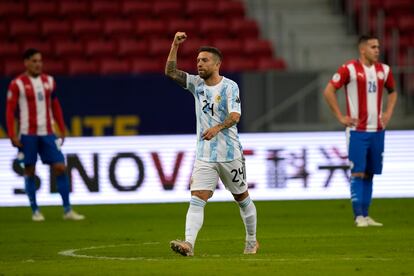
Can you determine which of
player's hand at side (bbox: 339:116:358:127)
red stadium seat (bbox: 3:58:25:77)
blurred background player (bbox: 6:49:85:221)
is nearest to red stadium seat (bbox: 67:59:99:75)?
red stadium seat (bbox: 3:58:25:77)

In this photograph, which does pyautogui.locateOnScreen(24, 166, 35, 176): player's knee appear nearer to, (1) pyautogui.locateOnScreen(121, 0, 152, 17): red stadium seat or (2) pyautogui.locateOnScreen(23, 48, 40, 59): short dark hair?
(2) pyautogui.locateOnScreen(23, 48, 40, 59): short dark hair

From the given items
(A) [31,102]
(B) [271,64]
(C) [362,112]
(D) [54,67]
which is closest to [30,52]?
Answer: (A) [31,102]

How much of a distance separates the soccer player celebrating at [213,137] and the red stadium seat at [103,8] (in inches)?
560

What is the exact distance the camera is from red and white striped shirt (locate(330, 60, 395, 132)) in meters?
13.5

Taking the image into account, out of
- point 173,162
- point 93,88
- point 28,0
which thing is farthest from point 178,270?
point 28,0

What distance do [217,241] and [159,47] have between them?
1146 cm

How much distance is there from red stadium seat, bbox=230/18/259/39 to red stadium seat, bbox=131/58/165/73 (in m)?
2.00

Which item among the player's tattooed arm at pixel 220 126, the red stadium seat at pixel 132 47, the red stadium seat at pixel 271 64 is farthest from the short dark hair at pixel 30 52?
the red stadium seat at pixel 271 64

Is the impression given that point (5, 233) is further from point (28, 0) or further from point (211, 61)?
point (28, 0)

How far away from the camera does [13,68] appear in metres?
22.3

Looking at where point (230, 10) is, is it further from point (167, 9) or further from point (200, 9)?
point (167, 9)

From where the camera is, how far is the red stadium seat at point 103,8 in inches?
951

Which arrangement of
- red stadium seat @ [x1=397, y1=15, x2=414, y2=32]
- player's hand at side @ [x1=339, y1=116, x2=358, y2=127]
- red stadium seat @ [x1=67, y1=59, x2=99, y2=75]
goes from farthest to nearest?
red stadium seat @ [x1=397, y1=15, x2=414, y2=32] → red stadium seat @ [x1=67, y1=59, x2=99, y2=75] → player's hand at side @ [x1=339, y1=116, x2=358, y2=127]

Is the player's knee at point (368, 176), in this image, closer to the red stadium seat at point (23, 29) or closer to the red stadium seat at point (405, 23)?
the red stadium seat at point (405, 23)
